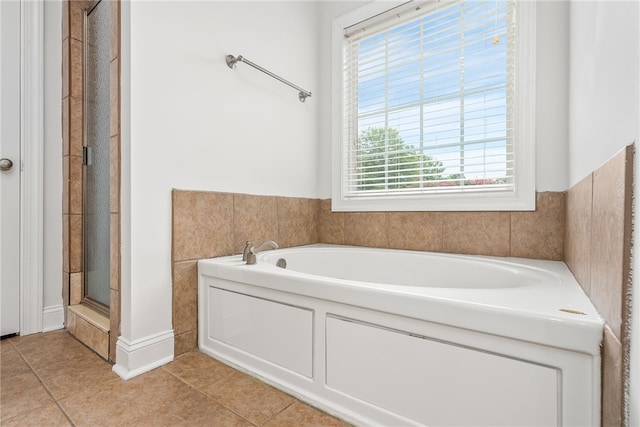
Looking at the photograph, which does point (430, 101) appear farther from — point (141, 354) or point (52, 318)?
point (52, 318)

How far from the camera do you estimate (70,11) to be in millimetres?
1803

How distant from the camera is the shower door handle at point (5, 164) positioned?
1.64 m

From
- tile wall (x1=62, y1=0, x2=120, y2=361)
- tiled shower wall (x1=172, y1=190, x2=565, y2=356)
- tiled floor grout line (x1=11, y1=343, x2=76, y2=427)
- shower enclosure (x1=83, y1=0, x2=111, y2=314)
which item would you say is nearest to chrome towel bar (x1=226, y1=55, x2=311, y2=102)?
shower enclosure (x1=83, y1=0, x2=111, y2=314)

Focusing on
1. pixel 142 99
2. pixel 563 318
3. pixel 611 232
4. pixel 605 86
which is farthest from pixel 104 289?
pixel 605 86

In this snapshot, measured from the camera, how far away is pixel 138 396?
3.89 feet

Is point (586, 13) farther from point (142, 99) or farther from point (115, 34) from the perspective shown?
point (115, 34)

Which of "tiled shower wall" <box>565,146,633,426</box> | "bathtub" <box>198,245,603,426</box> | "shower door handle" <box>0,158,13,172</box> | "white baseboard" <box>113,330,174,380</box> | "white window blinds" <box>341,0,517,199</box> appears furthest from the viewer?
"white window blinds" <box>341,0,517,199</box>

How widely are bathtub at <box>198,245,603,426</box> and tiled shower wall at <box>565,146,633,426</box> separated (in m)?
0.04

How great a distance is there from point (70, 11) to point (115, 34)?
0.77m

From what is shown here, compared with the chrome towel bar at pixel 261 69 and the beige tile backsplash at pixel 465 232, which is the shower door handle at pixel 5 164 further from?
the chrome towel bar at pixel 261 69

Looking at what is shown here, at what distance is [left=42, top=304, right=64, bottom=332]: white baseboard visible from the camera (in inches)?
70.8

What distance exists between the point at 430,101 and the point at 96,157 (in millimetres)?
2004

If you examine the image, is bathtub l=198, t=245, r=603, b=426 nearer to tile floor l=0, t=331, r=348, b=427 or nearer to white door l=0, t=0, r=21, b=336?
tile floor l=0, t=331, r=348, b=427

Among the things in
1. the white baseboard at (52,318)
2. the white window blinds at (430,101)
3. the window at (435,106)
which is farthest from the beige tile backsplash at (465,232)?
the white baseboard at (52,318)
